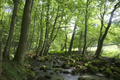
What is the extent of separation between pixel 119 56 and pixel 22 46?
13620 millimetres

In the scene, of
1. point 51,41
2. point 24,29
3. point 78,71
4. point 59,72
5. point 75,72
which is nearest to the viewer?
point 24,29

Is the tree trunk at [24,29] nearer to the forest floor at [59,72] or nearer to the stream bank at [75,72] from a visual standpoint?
the forest floor at [59,72]

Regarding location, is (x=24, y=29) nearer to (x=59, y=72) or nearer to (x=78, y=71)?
(x=59, y=72)

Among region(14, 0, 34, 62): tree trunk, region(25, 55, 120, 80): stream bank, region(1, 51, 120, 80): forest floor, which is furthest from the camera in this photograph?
region(25, 55, 120, 80): stream bank

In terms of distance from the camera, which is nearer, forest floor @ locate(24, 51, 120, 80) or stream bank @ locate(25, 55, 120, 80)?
stream bank @ locate(25, 55, 120, 80)

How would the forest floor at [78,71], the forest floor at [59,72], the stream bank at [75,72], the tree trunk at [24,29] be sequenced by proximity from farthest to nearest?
1. the forest floor at [78,71]
2. the stream bank at [75,72]
3. the tree trunk at [24,29]
4. the forest floor at [59,72]

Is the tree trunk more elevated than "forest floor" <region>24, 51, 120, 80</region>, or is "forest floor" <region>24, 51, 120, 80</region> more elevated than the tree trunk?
the tree trunk

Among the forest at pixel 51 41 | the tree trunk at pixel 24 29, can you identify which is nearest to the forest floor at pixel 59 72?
the forest at pixel 51 41

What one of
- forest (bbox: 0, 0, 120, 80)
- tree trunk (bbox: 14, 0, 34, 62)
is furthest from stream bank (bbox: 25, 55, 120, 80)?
tree trunk (bbox: 14, 0, 34, 62)

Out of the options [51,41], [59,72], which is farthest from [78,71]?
[51,41]

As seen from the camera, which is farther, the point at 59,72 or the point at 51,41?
the point at 51,41

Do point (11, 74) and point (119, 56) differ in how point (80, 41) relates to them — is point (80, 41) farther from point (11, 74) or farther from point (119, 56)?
point (11, 74)

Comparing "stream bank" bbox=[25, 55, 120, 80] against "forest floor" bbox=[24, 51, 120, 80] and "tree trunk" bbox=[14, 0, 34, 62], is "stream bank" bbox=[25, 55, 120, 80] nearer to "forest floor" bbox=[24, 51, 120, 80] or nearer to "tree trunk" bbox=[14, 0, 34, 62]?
"forest floor" bbox=[24, 51, 120, 80]

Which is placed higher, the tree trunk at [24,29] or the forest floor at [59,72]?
the tree trunk at [24,29]
